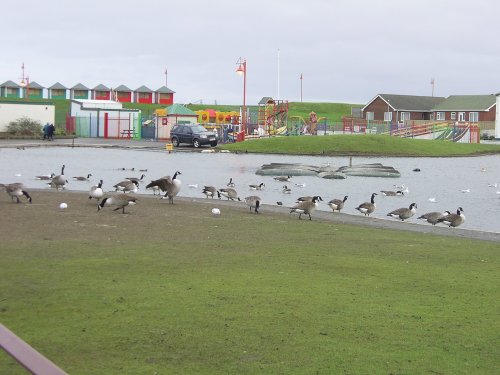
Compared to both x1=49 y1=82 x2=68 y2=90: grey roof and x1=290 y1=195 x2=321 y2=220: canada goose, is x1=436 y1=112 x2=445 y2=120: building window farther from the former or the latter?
x1=290 y1=195 x2=321 y2=220: canada goose

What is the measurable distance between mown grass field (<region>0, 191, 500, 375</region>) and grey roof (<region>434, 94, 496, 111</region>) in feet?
395

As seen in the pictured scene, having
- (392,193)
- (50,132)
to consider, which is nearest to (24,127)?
(50,132)

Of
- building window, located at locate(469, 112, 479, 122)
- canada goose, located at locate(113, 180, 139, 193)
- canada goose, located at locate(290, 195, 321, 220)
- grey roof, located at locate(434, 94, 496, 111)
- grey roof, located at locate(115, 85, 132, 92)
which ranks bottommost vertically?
canada goose, located at locate(290, 195, 321, 220)

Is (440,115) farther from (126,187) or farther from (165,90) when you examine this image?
(126,187)

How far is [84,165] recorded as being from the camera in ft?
162

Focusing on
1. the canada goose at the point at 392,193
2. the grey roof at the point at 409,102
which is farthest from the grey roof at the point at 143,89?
the canada goose at the point at 392,193

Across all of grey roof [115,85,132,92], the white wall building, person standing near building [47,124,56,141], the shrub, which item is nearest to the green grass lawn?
person standing near building [47,124,56,141]

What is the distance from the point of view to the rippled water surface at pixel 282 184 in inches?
1298

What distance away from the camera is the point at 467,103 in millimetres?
135375

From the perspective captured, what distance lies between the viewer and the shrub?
82938 millimetres

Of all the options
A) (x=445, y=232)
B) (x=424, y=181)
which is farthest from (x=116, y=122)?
(x=445, y=232)

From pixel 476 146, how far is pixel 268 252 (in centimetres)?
7396

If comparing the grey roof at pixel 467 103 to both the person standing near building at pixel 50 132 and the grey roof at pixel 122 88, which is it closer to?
the grey roof at pixel 122 88

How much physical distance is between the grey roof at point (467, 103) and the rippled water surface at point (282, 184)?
65.1 m
